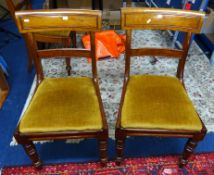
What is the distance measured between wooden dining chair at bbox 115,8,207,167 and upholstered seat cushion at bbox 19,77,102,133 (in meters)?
0.16

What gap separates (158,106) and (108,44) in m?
1.31

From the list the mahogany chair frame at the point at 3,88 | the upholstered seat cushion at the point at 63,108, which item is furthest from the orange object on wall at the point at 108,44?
the upholstered seat cushion at the point at 63,108

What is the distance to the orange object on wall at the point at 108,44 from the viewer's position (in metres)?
2.21

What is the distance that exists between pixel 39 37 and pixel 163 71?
118cm

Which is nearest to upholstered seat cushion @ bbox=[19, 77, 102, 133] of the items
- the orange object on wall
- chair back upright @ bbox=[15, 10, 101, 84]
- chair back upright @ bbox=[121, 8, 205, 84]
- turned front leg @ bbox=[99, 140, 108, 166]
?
turned front leg @ bbox=[99, 140, 108, 166]

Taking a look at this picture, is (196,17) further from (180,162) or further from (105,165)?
(105,165)

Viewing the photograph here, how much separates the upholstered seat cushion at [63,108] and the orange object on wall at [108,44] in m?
0.99

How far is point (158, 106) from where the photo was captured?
1092 millimetres

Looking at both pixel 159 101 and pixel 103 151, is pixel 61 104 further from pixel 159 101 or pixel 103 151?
pixel 159 101

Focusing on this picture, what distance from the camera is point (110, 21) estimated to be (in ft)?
9.19

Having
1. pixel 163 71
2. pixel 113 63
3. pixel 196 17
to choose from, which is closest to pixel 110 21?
pixel 113 63

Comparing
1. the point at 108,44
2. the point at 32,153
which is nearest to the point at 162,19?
the point at 32,153

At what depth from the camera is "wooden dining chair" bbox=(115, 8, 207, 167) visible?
1.03 m

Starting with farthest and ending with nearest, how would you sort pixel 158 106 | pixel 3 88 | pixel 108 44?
pixel 108 44, pixel 3 88, pixel 158 106
